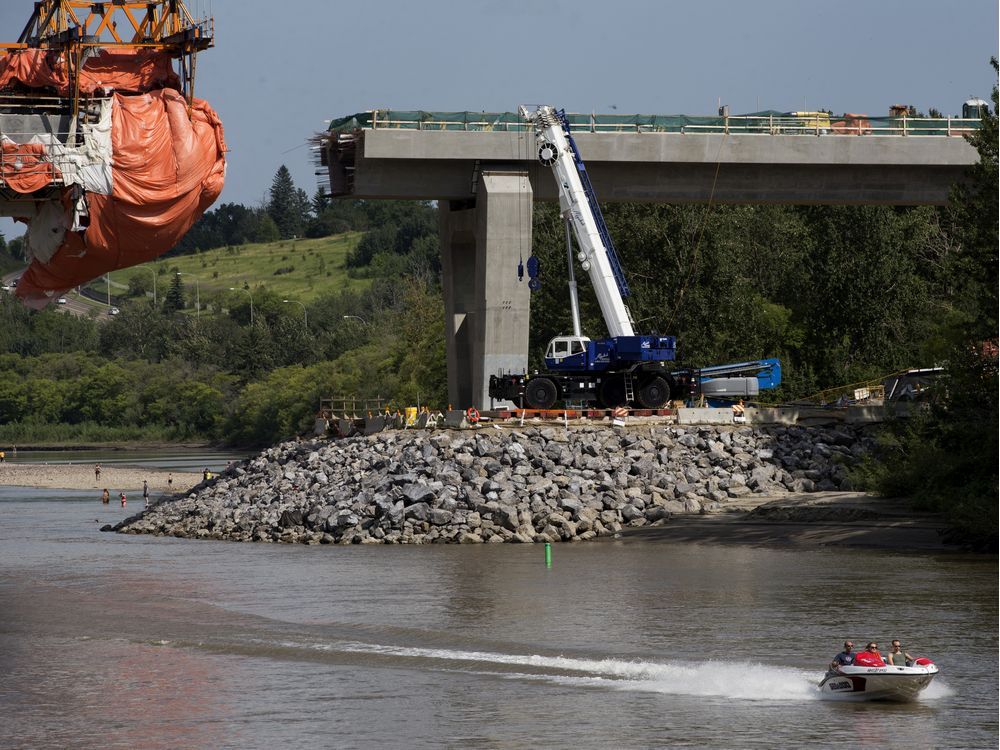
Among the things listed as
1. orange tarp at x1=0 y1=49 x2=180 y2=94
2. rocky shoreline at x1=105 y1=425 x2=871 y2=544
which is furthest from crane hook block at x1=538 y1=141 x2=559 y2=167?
orange tarp at x1=0 y1=49 x2=180 y2=94

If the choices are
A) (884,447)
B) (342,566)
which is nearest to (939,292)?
(884,447)

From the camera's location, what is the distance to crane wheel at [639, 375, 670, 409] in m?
56.2

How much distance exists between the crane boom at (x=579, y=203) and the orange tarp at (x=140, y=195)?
31.0 m

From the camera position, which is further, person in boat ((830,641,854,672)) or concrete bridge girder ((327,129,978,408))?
concrete bridge girder ((327,129,978,408))

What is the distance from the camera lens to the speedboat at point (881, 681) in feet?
83.9

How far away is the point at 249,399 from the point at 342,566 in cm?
10747

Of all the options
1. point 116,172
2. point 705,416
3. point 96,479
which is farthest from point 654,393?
point 96,479

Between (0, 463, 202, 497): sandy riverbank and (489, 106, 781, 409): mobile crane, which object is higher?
(489, 106, 781, 409): mobile crane

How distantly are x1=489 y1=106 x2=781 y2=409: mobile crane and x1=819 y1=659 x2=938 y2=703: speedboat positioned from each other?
96.7ft

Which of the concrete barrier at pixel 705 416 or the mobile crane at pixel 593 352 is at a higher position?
the mobile crane at pixel 593 352

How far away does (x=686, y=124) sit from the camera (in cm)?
5947

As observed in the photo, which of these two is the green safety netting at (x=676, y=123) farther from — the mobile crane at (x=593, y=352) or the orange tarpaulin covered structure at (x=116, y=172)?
the orange tarpaulin covered structure at (x=116, y=172)

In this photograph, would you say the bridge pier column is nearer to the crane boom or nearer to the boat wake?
the crane boom

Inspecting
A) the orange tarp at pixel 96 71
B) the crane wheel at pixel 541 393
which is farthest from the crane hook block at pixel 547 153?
the orange tarp at pixel 96 71
